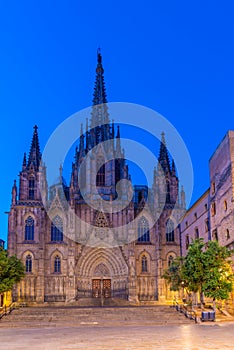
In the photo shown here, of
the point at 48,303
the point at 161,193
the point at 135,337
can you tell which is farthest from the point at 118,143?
the point at 135,337

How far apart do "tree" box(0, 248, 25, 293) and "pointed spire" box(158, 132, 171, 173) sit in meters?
26.3

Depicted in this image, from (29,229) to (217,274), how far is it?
28035mm

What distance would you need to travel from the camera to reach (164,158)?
62812mm

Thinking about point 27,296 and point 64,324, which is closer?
point 64,324

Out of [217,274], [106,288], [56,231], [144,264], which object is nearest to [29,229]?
[56,231]

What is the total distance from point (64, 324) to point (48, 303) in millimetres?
19692

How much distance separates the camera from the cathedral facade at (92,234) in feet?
173

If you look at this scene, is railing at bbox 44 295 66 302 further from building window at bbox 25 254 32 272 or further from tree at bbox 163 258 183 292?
tree at bbox 163 258 183 292

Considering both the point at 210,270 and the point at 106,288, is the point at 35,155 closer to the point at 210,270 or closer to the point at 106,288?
the point at 106,288

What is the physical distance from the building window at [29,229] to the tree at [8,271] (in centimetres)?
1084

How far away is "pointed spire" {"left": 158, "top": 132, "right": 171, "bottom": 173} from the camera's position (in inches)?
2429

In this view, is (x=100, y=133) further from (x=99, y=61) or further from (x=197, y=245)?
(x=197, y=245)

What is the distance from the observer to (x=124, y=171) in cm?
5891

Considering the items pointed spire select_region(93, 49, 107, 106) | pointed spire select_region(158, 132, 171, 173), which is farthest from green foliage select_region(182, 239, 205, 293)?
pointed spire select_region(93, 49, 107, 106)
